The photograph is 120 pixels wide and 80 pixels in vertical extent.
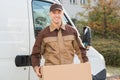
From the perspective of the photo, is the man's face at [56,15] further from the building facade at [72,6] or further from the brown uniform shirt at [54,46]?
the building facade at [72,6]

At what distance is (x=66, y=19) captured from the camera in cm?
586

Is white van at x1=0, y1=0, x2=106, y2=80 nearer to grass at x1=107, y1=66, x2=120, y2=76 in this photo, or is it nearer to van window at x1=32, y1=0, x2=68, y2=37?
van window at x1=32, y1=0, x2=68, y2=37

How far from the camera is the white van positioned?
503 centimetres

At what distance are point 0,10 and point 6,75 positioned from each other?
0.84 meters

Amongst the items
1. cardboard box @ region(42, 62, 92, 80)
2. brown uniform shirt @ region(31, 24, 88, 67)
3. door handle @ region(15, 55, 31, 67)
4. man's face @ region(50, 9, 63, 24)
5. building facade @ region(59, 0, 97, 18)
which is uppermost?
building facade @ region(59, 0, 97, 18)

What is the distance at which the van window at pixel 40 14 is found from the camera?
5504 mm

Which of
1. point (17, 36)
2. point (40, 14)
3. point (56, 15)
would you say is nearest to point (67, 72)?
point (56, 15)

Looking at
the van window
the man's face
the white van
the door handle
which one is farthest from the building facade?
the man's face

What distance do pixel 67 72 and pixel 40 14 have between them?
1380mm

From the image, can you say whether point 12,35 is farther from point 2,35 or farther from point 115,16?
point 115,16

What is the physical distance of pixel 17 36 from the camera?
16.9 feet

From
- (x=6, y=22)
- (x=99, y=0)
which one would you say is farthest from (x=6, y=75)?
(x=99, y=0)

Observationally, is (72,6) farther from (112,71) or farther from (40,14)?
(40,14)

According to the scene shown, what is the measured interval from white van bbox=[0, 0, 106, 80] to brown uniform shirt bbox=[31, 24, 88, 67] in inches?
17.4
